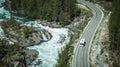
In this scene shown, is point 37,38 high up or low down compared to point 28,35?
down

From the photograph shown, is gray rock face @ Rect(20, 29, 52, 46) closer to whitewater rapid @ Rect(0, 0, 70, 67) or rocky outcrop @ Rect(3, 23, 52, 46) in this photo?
rocky outcrop @ Rect(3, 23, 52, 46)

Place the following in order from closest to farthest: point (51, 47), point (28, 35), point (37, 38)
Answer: point (51, 47) → point (37, 38) → point (28, 35)

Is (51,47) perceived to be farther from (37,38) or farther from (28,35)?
(28,35)

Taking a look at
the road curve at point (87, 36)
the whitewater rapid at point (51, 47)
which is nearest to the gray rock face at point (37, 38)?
the whitewater rapid at point (51, 47)

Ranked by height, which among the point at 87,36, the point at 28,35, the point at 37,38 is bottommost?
the point at 37,38

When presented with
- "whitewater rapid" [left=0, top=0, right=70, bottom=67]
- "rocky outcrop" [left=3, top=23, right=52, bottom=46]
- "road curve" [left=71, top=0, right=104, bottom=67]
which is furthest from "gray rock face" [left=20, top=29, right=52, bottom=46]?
"road curve" [left=71, top=0, right=104, bottom=67]

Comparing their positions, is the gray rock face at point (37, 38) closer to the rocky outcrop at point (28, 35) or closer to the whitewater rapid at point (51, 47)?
the rocky outcrop at point (28, 35)

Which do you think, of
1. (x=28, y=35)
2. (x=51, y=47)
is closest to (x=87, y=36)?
(x=51, y=47)

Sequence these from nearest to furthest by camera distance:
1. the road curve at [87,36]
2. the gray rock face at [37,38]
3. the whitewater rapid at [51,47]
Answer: the road curve at [87,36], the whitewater rapid at [51,47], the gray rock face at [37,38]
